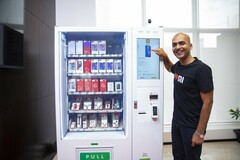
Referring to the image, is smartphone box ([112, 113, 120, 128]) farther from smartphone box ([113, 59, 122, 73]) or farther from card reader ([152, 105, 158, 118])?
smartphone box ([113, 59, 122, 73])

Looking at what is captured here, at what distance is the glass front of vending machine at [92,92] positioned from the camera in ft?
7.28

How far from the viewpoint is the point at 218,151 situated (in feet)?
11.2

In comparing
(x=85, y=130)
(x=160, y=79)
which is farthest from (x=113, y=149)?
(x=160, y=79)

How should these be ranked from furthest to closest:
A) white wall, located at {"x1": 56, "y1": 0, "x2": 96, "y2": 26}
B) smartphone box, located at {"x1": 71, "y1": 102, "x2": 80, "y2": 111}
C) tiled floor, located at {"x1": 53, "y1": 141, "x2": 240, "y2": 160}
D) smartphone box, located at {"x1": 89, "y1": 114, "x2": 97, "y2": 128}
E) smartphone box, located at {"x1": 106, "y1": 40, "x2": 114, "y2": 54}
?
white wall, located at {"x1": 56, "y1": 0, "x2": 96, "y2": 26} < tiled floor, located at {"x1": 53, "y1": 141, "x2": 240, "y2": 160} < smartphone box, located at {"x1": 106, "y1": 40, "x2": 114, "y2": 54} < smartphone box, located at {"x1": 89, "y1": 114, "x2": 97, "y2": 128} < smartphone box, located at {"x1": 71, "y1": 102, "x2": 80, "y2": 111}

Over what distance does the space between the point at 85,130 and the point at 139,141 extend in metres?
0.80

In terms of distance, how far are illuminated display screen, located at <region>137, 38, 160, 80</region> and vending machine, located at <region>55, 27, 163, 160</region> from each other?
0.01 meters

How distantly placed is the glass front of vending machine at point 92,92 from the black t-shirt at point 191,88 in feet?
2.03

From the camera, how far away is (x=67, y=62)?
99.0 inches

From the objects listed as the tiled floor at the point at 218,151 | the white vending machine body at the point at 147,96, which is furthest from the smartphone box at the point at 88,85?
the tiled floor at the point at 218,151

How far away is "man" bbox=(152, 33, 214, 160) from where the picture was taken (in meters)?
1.80

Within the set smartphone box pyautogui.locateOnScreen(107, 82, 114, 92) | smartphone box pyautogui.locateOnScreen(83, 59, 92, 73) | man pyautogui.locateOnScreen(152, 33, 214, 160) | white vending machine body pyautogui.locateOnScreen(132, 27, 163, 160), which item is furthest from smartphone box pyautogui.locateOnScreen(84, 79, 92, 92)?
man pyautogui.locateOnScreen(152, 33, 214, 160)

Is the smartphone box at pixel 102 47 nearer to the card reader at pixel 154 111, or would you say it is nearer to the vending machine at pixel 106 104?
the vending machine at pixel 106 104

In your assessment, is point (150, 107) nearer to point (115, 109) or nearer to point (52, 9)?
point (115, 109)

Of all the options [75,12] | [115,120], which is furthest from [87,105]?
[75,12]
